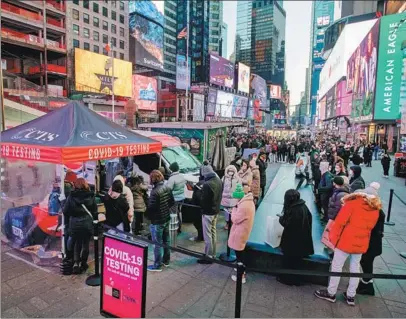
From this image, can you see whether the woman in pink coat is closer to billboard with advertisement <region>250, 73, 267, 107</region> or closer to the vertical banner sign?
the vertical banner sign

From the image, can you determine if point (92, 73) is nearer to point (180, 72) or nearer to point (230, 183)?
point (180, 72)

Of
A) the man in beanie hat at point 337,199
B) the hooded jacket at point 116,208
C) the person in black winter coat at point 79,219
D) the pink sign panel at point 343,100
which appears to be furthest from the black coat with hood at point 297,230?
the pink sign panel at point 343,100

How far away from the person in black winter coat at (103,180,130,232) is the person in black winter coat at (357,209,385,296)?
4.42 m

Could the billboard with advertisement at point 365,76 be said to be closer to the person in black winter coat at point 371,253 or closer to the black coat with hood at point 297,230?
the person in black winter coat at point 371,253

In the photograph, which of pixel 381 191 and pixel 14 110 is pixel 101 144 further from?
pixel 14 110

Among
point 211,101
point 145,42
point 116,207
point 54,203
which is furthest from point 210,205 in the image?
point 145,42

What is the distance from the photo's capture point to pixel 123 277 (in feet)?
12.0

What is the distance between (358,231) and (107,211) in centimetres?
450

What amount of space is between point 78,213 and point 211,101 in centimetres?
6070

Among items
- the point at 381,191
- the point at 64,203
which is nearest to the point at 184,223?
the point at 64,203

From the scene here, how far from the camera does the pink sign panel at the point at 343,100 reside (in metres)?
62.1

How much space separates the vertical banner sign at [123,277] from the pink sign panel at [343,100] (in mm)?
65173

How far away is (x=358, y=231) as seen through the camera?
4.55m

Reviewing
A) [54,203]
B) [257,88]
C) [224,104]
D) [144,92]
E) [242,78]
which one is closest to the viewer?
[54,203]
